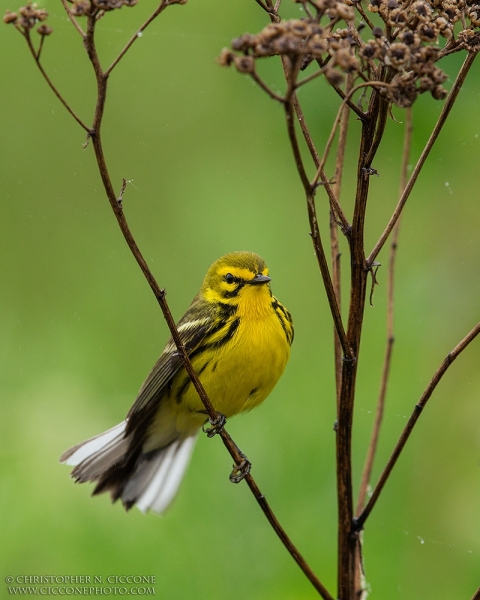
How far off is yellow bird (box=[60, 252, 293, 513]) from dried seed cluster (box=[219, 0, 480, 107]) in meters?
1.69

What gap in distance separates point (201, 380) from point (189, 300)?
1979 mm

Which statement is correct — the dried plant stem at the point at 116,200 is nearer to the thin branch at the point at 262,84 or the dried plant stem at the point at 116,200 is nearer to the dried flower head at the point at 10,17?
the dried flower head at the point at 10,17

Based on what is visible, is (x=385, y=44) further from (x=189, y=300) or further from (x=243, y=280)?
(x=189, y=300)

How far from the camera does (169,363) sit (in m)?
3.59

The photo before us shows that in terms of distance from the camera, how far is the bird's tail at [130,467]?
12.0ft

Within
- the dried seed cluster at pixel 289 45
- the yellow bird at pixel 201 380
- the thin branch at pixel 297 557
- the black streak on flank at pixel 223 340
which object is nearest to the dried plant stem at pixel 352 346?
the thin branch at pixel 297 557

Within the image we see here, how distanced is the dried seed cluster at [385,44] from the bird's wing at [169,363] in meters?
1.67

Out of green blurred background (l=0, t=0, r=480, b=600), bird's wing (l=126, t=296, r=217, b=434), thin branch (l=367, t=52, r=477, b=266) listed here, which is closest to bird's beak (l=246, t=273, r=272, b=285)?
bird's wing (l=126, t=296, r=217, b=434)

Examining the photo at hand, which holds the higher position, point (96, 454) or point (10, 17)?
point (10, 17)

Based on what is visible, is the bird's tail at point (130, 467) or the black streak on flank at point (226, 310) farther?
the black streak on flank at point (226, 310)

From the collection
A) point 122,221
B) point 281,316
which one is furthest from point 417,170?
point 281,316

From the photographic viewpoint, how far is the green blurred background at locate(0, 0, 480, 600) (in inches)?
150

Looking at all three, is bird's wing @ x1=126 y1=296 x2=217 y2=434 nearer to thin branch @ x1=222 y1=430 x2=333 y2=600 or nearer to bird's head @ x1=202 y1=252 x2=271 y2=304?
bird's head @ x1=202 y1=252 x2=271 y2=304

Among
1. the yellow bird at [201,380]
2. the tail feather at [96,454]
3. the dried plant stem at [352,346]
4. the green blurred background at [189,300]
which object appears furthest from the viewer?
the green blurred background at [189,300]
